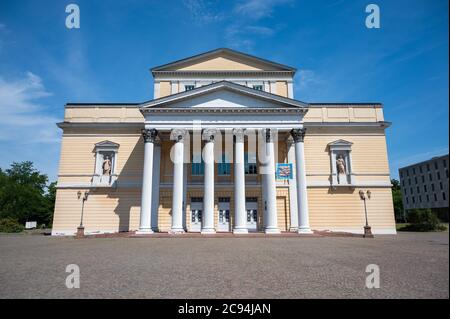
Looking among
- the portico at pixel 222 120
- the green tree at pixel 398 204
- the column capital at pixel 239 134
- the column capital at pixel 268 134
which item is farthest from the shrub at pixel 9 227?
the green tree at pixel 398 204

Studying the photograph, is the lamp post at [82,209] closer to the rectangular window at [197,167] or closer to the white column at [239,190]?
the rectangular window at [197,167]

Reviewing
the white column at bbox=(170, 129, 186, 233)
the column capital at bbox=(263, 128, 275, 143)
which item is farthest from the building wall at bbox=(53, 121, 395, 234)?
the column capital at bbox=(263, 128, 275, 143)

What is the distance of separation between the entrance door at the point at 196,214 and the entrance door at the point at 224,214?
72.4 inches

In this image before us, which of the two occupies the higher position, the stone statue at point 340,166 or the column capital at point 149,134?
the column capital at point 149,134

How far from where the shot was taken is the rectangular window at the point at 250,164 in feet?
86.4

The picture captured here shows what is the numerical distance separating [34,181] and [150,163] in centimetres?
5925

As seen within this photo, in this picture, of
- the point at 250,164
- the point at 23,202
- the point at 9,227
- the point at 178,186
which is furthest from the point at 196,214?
the point at 23,202

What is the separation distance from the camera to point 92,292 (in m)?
5.24

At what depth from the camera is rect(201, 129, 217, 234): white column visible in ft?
70.0

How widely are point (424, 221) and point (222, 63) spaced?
1116 inches

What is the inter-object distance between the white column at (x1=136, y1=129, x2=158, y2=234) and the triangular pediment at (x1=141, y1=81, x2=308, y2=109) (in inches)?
101

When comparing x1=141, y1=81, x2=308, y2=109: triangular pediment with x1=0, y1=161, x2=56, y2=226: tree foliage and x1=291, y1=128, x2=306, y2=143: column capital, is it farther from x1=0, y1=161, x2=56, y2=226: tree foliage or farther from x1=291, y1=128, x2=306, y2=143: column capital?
x1=0, y1=161, x2=56, y2=226: tree foliage

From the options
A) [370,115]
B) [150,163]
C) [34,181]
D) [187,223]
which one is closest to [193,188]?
[187,223]

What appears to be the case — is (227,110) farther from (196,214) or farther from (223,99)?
(196,214)
